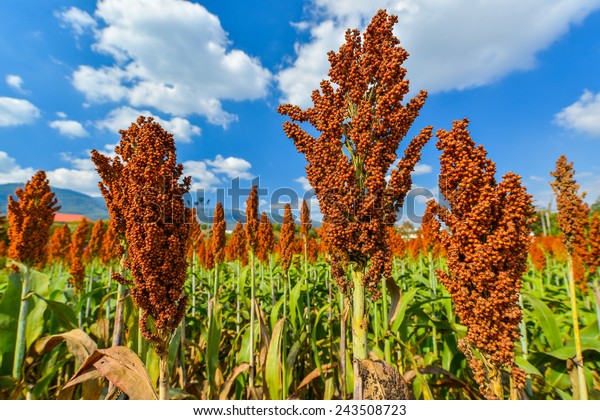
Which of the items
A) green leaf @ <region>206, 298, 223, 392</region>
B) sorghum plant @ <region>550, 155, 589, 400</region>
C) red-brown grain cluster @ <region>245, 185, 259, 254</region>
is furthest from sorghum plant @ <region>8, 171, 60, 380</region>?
sorghum plant @ <region>550, 155, 589, 400</region>

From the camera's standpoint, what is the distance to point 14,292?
3986mm

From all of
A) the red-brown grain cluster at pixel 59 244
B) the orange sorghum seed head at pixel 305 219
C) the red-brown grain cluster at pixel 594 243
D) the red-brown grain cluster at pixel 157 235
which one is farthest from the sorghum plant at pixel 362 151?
the red-brown grain cluster at pixel 59 244

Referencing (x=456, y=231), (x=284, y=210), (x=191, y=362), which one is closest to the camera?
(x=456, y=231)

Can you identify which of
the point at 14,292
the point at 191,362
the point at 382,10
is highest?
the point at 382,10

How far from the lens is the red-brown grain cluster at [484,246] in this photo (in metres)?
1.96

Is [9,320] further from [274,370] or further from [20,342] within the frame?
[274,370]

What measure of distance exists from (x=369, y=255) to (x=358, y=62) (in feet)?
5.15

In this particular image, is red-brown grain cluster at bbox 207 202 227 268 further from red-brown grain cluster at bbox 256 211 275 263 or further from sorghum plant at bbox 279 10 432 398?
sorghum plant at bbox 279 10 432 398

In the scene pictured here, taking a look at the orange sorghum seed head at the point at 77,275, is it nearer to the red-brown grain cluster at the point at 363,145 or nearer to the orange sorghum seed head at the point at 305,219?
the orange sorghum seed head at the point at 305,219

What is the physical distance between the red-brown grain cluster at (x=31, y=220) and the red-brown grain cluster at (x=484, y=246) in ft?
15.8

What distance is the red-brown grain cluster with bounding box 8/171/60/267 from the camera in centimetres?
409

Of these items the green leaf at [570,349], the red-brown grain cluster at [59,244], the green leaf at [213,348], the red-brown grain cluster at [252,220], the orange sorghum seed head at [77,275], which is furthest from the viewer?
the red-brown grain cluster at [59,244]
